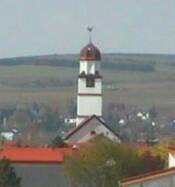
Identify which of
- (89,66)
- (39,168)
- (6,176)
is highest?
(89,66)

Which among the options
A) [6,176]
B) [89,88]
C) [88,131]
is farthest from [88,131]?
[6,176]

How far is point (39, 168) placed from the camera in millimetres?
69750

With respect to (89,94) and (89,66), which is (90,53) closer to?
(89,66)

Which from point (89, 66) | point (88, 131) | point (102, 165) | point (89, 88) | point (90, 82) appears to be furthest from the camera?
point (89, 66)

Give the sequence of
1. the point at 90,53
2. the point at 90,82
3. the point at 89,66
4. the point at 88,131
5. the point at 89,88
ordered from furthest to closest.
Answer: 1. the point at 90,53
2. the point at 89,66
3. the point at 90,82
4. the point at 89,88
5. the point at 88,131

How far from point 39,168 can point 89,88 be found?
2215 centimetres

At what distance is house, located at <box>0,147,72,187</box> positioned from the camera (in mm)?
68125

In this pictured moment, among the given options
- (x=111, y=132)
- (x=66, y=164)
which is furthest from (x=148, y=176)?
(x=111, y=132)

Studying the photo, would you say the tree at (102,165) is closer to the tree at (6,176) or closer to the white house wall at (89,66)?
the tree at (6,176)

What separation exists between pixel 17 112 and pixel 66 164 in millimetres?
124535

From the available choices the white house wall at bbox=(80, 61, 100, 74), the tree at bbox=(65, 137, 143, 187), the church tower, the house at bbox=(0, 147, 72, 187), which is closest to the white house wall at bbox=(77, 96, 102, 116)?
the church tower

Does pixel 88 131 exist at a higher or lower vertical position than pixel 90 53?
lower

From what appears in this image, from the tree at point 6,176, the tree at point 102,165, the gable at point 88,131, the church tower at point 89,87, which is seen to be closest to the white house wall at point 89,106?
the church tower at point 89,87

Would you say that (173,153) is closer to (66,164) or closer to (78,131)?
(66,164)
